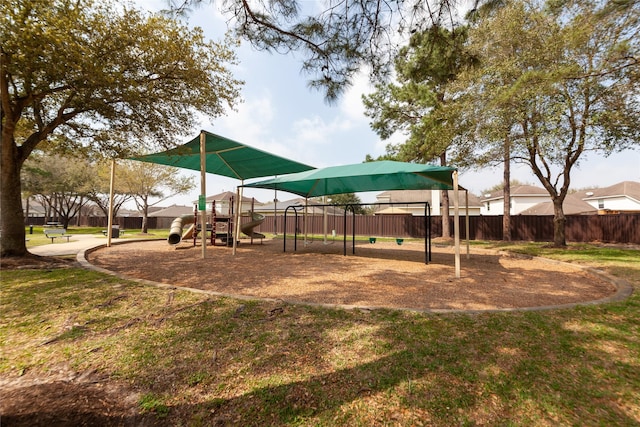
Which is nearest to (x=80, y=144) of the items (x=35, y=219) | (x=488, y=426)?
(x=488, y=426)

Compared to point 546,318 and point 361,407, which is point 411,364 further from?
point 546,318

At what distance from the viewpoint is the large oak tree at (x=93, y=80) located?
4.43 metres

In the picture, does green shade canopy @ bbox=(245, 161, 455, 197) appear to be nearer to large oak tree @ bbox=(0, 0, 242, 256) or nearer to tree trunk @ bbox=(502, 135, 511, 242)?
large oak tree @ bbox=(0, 0, 242, 256)

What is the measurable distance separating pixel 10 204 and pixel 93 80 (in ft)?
12.7

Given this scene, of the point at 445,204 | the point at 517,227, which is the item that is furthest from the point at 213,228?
the point at 517,227

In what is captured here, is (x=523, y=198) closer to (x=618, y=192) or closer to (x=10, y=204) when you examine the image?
(x=618, y=192)

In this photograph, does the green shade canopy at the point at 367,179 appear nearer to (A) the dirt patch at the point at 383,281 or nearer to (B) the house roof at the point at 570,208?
(A) the dirt patch at the point at 383,281

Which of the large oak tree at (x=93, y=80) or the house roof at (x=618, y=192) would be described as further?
the house roof at (x=618, y=192)

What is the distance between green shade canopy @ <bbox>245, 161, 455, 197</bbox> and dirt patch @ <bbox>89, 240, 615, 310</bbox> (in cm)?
225

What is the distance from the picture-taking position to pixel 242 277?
5.10 meters

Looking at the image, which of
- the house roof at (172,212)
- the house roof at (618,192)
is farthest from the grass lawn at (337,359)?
the house roof at (172,212)

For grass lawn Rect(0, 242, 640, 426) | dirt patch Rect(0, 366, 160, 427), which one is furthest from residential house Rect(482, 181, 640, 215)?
dirt patch Rect(0, 366, 160, 427)

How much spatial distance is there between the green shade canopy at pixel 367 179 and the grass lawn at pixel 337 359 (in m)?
3.59

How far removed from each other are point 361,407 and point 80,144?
918cm
